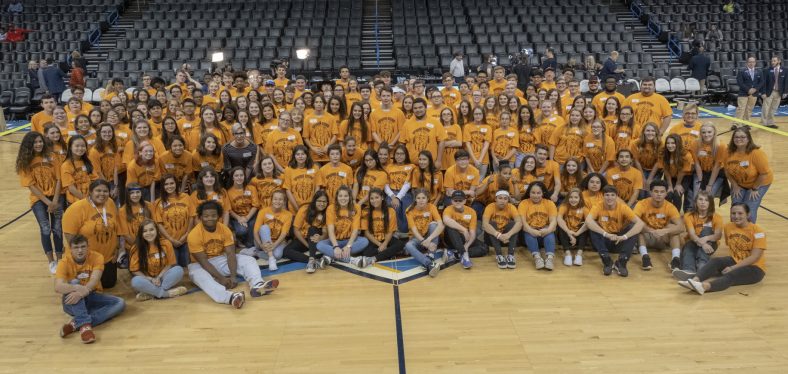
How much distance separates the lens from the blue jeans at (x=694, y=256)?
6086 mm

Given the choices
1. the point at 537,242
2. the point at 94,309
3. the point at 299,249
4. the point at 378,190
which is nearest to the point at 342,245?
the point at 299,249

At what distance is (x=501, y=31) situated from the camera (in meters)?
18.2

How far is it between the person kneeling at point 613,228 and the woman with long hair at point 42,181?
5506 millimetres

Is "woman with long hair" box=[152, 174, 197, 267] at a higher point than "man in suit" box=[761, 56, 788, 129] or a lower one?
lower

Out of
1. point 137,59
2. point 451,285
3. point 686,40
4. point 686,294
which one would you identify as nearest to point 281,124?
point 451,285

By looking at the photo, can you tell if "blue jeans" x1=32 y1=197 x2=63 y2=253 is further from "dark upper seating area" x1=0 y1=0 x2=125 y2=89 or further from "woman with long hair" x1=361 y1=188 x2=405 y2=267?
"dark upper seating area" x1=0 y1=0 x2=125 y2=89

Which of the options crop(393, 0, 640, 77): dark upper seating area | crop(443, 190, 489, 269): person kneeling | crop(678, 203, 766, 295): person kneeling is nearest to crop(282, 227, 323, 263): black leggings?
crop(443, 190, 489, 269): person kneeling

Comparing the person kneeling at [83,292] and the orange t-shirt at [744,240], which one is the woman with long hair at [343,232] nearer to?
the person kneeling at [83,292]

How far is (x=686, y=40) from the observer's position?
18766mm

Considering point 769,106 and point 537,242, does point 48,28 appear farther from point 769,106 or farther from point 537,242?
point 769,106

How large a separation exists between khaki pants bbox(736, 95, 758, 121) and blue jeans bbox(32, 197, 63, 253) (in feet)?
42.8

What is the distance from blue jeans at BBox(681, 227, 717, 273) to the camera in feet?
20.0

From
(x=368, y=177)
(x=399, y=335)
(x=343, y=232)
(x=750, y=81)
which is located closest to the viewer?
(x=399, y=335)

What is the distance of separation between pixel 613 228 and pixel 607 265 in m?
0.48
